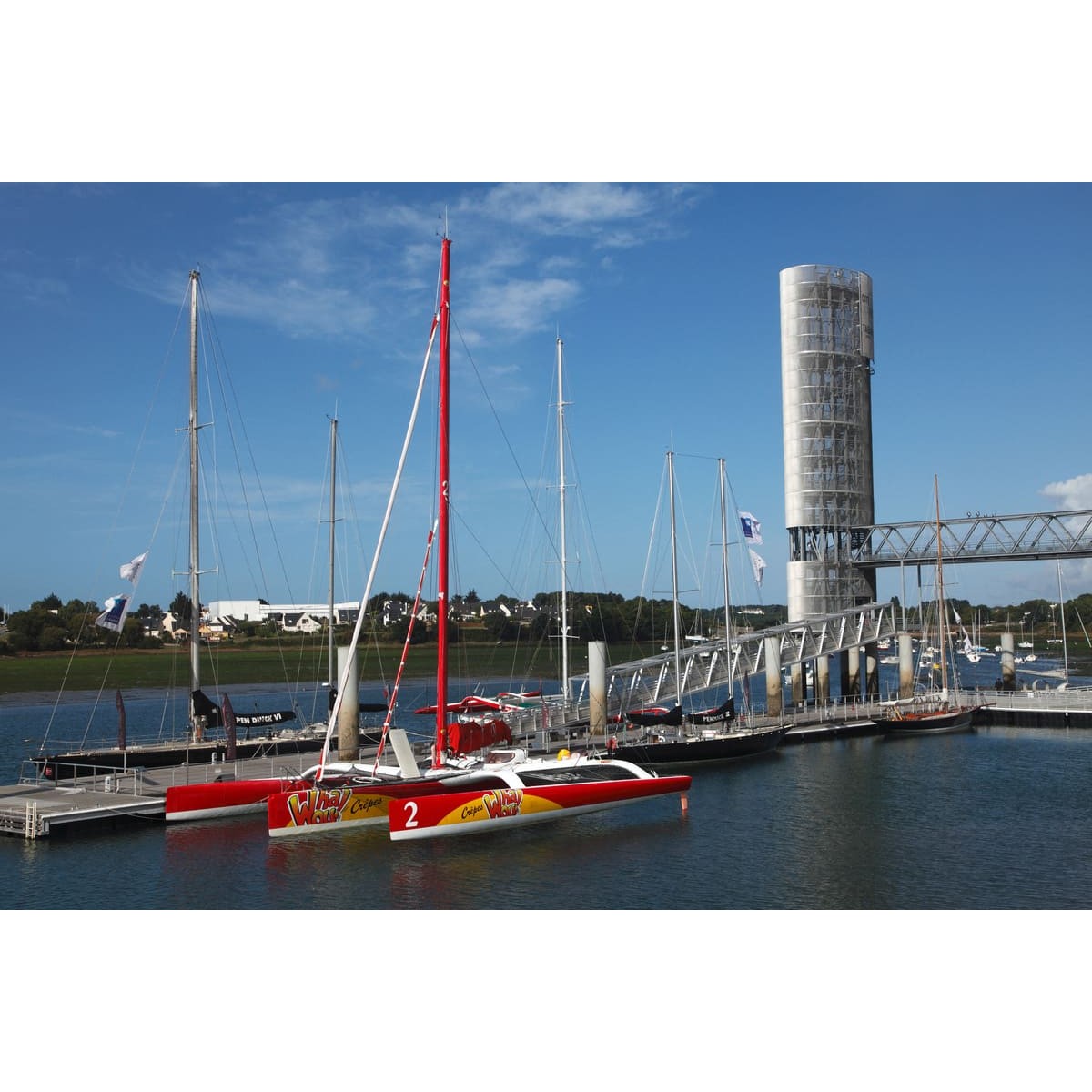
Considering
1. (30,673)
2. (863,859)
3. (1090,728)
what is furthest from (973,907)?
(30,673)

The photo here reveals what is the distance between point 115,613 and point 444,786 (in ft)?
51.2

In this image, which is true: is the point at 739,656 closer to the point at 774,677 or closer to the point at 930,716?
the point at 774,677

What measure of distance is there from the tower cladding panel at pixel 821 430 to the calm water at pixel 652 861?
3750 cm

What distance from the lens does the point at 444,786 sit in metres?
32.1

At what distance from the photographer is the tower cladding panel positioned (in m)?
76.5

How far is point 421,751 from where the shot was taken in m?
43.4

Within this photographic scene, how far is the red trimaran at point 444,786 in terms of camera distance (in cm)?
3022

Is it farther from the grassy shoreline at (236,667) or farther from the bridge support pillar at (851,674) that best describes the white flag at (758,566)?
the grassy shoreline at (236,667)

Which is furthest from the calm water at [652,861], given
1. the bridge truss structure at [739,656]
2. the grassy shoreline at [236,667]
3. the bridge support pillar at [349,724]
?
the grassy shoreline at [236,667]

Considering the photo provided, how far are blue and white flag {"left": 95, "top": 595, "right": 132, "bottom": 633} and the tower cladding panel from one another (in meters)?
49.9

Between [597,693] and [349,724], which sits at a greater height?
[597,693]

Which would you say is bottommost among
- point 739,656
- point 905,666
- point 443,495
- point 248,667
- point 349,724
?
point 248,667

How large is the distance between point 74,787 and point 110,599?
7255 millimetres

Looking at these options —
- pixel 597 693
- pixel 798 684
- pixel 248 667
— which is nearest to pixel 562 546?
pixel 597 693
